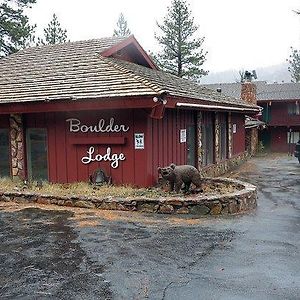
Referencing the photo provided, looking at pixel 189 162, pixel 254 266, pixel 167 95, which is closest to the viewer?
pixel 254 266

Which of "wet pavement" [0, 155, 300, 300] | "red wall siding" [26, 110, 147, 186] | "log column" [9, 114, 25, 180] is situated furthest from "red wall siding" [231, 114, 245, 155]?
"wet pavement" [0, 155, 300, 300]

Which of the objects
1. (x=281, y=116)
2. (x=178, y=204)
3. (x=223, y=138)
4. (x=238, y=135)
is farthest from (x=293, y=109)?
(x=178, y=204)

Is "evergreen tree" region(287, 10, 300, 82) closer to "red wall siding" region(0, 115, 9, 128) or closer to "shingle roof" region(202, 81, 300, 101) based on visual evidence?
"shingle roof" region(202, 81, 300, 101)

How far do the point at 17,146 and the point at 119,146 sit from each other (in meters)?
3.33

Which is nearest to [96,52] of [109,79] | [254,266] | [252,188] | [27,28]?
[109,79]

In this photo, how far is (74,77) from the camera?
1228 cm

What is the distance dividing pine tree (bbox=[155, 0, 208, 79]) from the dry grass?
92.6ft

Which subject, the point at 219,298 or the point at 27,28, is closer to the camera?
the point at 219,298

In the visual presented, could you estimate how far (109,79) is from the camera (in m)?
11.4

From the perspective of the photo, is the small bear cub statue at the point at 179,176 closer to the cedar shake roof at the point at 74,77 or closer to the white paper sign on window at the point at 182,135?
the cedar shake roof at the point at 74,77

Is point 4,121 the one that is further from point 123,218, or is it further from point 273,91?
point 273,91

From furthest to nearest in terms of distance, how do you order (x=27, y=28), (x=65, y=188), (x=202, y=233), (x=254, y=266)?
(x=27, y=28)
(x=65, y=188)
(x=202, y=233)
(x=254, y=266)

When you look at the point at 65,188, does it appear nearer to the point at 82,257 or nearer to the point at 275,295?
the point at 82,257

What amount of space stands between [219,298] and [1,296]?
8.12 ft
